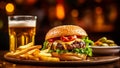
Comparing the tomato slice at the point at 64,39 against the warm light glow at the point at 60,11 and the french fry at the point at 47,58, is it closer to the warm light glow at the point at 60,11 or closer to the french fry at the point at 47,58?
the french fry at the point at 47,58

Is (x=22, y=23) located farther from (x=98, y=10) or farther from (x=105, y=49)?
(x=98, y=10)

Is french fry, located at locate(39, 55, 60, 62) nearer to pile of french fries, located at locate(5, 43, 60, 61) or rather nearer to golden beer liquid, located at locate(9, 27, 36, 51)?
pile of french fries, located at locate(5, 43, 60, 61)

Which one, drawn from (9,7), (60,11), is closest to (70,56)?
(60,11)

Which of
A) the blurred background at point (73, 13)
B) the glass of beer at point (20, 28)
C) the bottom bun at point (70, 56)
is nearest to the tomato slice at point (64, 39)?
the bottom bun at point (70, 56)

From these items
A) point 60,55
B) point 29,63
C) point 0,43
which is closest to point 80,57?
point 60,55

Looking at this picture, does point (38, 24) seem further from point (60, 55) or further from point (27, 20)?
point (60, 55)

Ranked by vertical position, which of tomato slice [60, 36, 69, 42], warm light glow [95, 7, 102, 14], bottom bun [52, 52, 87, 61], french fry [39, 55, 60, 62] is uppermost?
warm light glow [95, 7, 102, 14]

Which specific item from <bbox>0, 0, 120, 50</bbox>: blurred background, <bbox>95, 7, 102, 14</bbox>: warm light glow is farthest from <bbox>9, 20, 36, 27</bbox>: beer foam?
<bbox>95, 7, 102, 14</bbox>: warm light glow
